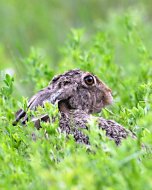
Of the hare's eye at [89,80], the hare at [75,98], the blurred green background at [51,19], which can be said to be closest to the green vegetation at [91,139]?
the hare at [75,98]

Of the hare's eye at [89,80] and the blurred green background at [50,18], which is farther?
Answer: the blurred green background at [50,18]

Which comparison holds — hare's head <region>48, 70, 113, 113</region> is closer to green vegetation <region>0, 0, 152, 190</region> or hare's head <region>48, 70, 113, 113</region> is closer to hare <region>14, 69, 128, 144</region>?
hare <region>14, 69, 128, 144</region>

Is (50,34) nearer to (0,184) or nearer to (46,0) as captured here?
(46,0)

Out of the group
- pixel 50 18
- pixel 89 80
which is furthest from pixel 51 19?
pixel 89 80

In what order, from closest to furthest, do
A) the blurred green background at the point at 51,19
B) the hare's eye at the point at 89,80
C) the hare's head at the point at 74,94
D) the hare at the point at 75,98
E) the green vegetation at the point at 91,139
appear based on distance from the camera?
the green vegetation at the point at 91,139, the hare at the point at 75,98, the hare's head at the point at 74,94, the hare's eye at the point at 89,80, the blurred green background at the point at 51,19

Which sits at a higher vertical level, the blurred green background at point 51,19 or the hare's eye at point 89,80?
the blurred green background at point 51,19

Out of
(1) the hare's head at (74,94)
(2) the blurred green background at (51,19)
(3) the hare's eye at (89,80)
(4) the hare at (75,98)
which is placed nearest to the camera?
(4) the hare at (75,98)

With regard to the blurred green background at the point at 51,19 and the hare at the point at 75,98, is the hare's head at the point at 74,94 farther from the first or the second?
the blurred green background at the point at 51,19

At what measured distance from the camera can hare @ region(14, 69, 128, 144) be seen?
511cm

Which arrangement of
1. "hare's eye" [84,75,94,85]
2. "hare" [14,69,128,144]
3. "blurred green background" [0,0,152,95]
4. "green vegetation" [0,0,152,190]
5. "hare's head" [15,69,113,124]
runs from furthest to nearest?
1. "blurred green background" [0,0,152,95]
2. "hare's eye" [84,75,94,85]
3. "hare's head" [15,69,113,124]
4. "hare" [14,69,128,144]
5. "green vegetation" [0,0,152,190]

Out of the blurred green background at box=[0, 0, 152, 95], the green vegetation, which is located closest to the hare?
the green vegetation

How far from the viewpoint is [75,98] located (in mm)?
5492

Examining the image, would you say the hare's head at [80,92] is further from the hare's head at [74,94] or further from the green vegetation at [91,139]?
the green vegetation at [91,139]

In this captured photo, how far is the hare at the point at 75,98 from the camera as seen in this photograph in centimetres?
511
